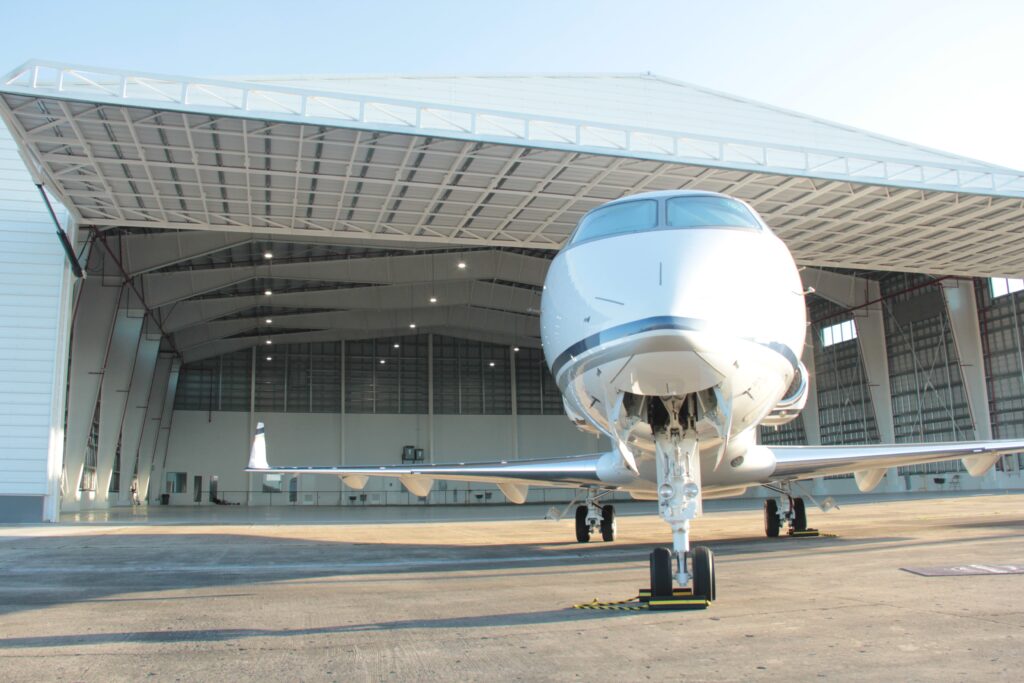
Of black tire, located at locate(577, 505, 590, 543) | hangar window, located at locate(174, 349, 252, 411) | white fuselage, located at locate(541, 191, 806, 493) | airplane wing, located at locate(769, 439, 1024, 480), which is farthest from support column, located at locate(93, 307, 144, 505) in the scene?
white fuselage, located at locate(541, 191, 806, 493)

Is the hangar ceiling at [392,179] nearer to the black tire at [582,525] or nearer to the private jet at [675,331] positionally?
the black tire at [582,525]

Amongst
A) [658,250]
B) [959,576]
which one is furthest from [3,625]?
[959,576]

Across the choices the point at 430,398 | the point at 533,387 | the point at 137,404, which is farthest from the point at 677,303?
the point at 533,387

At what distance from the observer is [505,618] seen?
6301mm

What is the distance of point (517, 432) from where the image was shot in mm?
64625

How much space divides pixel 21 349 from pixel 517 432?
4263 centimetres

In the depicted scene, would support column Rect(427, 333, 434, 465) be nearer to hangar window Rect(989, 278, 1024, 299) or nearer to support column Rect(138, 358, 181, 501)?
support column Rect(138, 358, 181, 501)

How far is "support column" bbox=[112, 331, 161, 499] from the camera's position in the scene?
47281 millimetres

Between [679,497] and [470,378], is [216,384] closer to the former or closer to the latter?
[470,378]

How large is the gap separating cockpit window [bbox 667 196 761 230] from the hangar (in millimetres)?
2124

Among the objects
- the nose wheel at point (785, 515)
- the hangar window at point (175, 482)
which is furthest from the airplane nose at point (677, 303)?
the hangar window at point (175, 482)

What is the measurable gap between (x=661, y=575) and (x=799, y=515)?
970 centimetres

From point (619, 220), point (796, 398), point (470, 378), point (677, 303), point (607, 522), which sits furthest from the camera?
point (470, 378)

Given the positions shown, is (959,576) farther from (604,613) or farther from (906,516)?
(906,516)
